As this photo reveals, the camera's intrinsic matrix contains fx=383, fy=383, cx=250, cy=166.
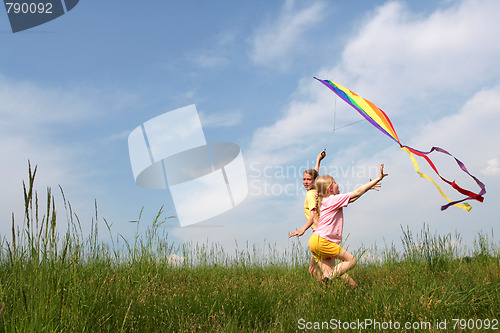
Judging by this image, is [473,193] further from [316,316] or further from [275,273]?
[275,273]

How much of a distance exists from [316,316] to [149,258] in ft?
9.60

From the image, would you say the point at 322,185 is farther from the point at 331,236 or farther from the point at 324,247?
the point at 324,247

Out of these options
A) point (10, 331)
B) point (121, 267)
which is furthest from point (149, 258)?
point (10, 331)

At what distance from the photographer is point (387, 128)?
4895 mm

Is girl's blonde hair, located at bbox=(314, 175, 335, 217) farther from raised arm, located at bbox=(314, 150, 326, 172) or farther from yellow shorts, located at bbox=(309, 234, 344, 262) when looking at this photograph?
yellow shorts, located at bbox=(309, 234, 344, 262)

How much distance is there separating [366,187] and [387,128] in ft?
2.64

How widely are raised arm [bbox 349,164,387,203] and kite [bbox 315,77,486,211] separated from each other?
0.49 meters

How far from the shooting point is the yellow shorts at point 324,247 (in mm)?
5234

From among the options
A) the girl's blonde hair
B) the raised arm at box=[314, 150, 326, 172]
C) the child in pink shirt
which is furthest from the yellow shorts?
the raised arm at box=[314, 150, 326, 172]

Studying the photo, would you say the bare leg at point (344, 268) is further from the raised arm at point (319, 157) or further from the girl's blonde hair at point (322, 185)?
the raised arm at point (319, 157)

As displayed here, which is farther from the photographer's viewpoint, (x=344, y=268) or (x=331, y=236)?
(x=331, y=236)

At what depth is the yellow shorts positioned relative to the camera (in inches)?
206

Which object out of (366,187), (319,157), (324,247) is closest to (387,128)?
(366,187)

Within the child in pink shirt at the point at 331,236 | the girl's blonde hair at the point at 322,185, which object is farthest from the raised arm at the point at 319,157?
the child in pink shirt at the point at 331,236
